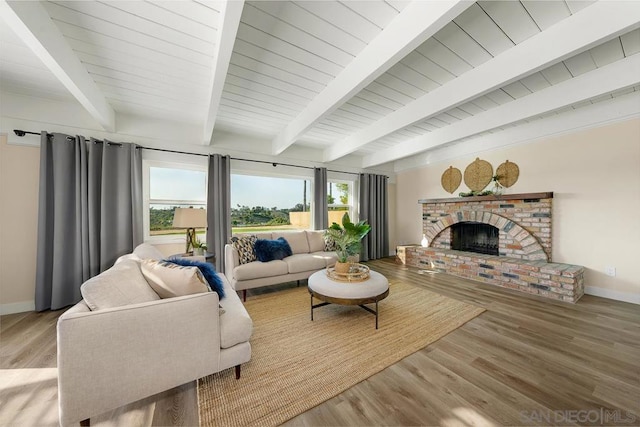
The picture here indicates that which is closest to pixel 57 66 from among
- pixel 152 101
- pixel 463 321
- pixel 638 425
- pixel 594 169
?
pixel 152 101

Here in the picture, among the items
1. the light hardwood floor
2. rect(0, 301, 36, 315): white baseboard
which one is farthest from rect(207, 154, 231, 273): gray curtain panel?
rect(0, 301, 36, 315): white baseboard

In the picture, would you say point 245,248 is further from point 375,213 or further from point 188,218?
point 375,213

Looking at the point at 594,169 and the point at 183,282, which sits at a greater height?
the point at 594,169

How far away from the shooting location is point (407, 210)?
18.9 ft

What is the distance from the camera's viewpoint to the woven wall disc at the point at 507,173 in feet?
Answer: 12.6

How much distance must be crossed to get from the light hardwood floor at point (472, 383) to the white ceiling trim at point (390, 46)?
232 cm

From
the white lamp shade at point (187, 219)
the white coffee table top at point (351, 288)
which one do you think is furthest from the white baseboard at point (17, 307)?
the white coffee table top at point (351, 288)

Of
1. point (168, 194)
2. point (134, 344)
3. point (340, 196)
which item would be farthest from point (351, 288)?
point (340, 196)

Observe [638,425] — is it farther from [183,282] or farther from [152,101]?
[152,101]

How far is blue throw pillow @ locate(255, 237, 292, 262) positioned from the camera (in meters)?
3.28

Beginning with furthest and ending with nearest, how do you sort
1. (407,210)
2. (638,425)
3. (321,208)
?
1. (407,210)
2. (321,208)
3. (638,425)

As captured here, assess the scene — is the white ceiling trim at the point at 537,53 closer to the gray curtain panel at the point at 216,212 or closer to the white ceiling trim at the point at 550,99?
the white ceiling trim at the point at 550,99

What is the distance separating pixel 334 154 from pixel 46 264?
14.3 ft

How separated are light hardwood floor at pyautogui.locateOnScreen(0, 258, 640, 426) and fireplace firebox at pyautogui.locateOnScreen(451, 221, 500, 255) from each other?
1.88 metres
